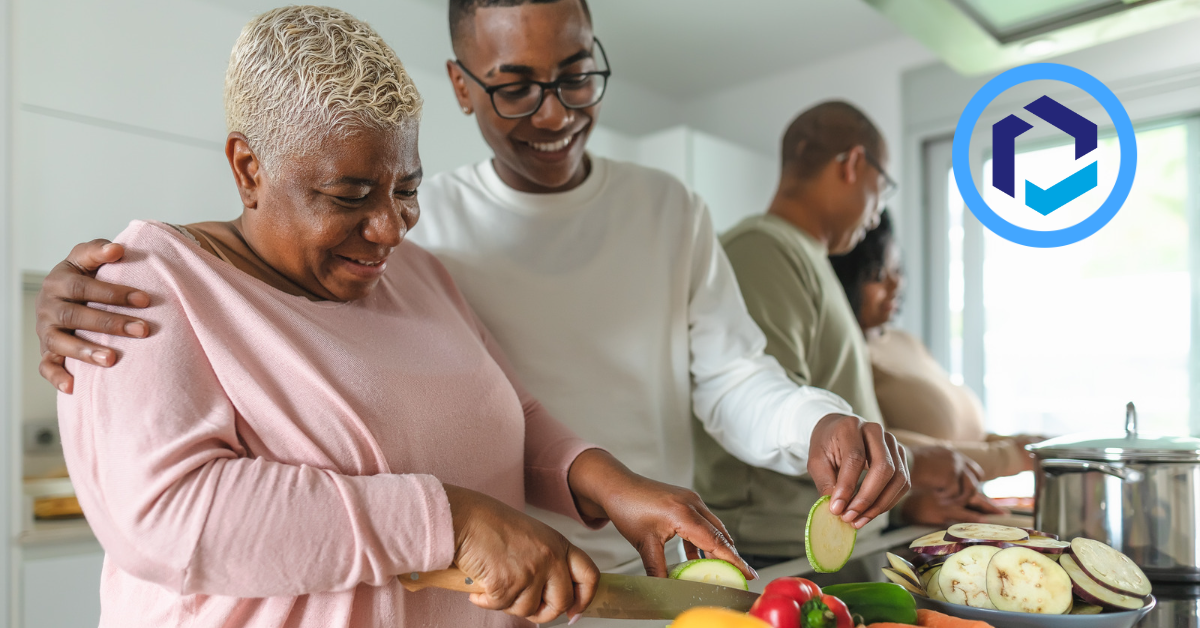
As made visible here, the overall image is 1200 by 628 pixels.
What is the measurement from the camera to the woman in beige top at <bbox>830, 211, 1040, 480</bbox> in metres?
1.92

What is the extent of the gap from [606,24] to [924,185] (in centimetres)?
133

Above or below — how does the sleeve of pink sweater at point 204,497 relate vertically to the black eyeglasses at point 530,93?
below

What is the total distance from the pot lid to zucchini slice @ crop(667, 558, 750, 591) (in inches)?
20.1

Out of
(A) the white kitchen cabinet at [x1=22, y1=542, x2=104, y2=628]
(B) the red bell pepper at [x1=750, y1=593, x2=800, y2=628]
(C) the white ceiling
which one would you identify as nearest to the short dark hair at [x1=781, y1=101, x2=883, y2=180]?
(B) the red bell pepper at [x1=750, y1=593, x2=800, y2=628]

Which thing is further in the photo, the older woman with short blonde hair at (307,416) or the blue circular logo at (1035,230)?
the blue circular logo at (1035,230)

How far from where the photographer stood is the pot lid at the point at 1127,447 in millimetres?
912

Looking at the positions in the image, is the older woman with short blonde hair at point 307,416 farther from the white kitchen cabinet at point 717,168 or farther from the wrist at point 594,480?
the white kitchen cabinet at point 717,168

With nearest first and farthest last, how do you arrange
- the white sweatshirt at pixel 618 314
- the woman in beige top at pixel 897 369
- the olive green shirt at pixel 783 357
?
the white sweatshirt at pixel 618 314 < the olive green shirt at pixel 783 357 < the woman in beige top at pixel 897 369

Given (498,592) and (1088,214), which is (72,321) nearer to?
(498,592)

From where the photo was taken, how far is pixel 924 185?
9.96 feet

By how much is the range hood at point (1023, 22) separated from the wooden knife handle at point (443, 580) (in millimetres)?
982

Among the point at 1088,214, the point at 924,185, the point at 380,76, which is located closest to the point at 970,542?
the point at 1088,214

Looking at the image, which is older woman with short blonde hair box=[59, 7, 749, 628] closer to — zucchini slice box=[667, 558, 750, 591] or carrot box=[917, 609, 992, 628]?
zucchini slice box=[667, 558, 750, 591]

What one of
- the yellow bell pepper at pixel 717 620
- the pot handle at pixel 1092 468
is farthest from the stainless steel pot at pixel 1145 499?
the yellow bell pepper at pixel 717 620
